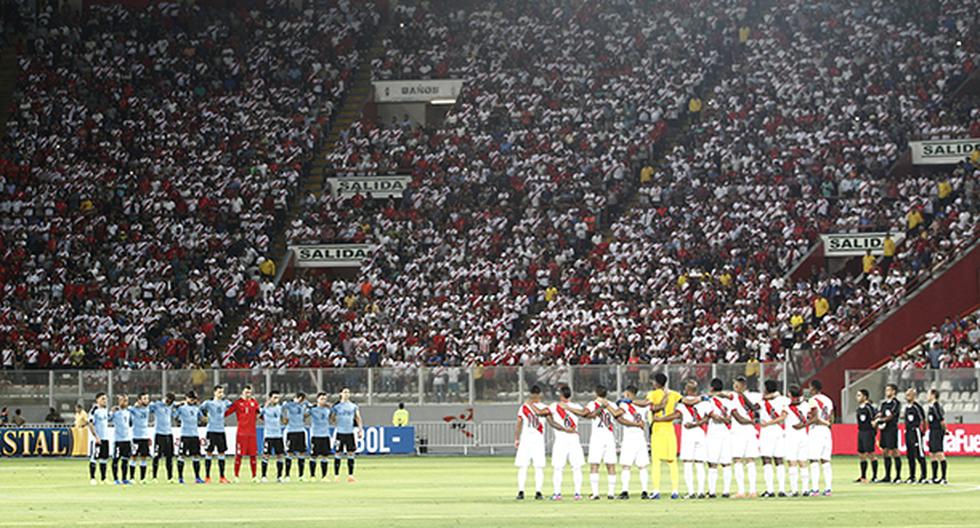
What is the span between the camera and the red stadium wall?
5356 centimetres

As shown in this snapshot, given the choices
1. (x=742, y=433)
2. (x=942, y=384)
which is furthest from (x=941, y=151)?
(x=742, y=433)

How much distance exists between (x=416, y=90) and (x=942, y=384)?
3057 cm

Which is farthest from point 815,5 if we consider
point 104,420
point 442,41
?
point 104,420

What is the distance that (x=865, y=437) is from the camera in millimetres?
37656

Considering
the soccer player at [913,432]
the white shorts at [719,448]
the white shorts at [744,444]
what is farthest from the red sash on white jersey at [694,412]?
the soccer player at [913,432]

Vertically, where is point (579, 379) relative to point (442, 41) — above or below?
below

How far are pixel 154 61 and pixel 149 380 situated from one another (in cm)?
2278

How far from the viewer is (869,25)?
221 feet

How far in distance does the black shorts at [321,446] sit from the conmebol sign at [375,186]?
28.5 m

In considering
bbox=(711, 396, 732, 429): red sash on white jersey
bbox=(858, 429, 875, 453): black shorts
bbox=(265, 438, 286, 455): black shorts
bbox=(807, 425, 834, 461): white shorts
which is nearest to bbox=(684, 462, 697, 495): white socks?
bbox=(711, 396, 732, 429): red sash on white jersey

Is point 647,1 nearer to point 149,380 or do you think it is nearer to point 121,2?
point 121,2

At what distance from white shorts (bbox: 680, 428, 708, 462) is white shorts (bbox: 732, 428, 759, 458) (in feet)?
1.86

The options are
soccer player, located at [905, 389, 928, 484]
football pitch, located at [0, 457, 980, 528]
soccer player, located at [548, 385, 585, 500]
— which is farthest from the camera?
soccer player, located at [905, 389, 928, 484]

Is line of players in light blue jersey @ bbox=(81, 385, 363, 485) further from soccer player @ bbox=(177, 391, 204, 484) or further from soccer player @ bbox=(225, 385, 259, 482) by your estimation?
soccer player @ bbox=(225, 385, 259, 482)
